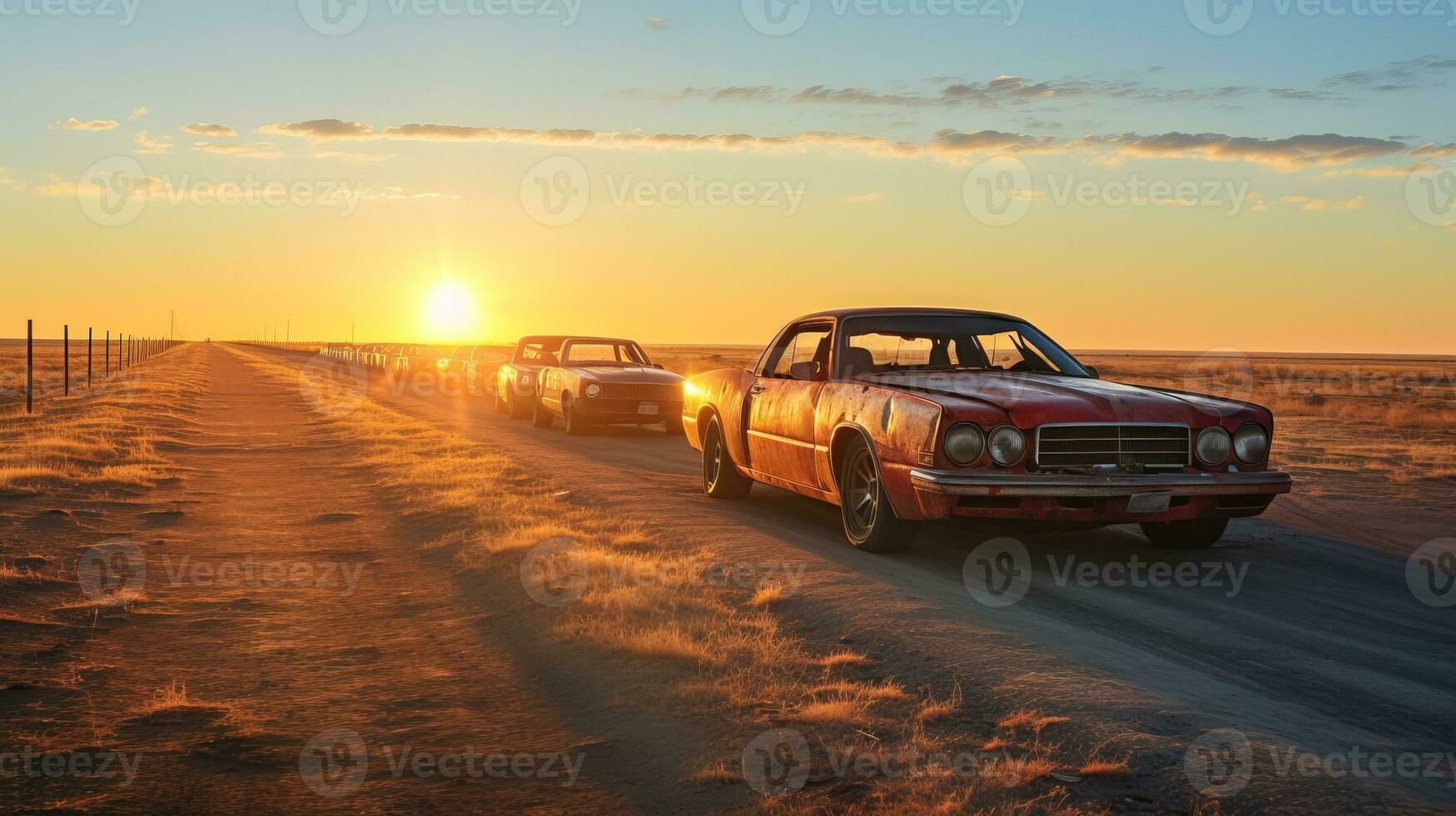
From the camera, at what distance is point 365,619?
6188 millimetres

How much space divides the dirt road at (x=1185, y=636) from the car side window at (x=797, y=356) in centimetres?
120

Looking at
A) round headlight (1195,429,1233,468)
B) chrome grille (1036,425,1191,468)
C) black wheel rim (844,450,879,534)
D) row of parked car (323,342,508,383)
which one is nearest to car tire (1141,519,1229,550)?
round headlight (1195,429,1233,468)

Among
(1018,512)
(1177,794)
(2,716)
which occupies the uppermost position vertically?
(1018,512)

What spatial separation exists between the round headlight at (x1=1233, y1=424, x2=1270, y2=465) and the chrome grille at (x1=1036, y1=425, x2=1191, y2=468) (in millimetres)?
403

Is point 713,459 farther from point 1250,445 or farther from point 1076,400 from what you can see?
point 1250,445

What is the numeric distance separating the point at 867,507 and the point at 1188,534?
2292 millimetres

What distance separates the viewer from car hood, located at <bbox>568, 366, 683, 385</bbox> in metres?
17.3

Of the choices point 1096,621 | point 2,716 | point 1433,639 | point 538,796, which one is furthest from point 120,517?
point 1433,639

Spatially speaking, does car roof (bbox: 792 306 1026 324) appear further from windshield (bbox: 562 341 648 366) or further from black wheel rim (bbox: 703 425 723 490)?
windshield (bbox: 562 341 648 366)

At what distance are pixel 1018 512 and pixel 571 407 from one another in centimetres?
1210

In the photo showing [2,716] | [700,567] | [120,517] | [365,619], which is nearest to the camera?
[2,716]

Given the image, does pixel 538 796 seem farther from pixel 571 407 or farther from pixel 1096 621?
pixel 571 407

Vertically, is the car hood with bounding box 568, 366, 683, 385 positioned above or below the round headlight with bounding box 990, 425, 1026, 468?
above

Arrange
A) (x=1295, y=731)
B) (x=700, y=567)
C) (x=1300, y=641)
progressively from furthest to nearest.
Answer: (x=700, y=567) → (x=1300, y=641) → (x=1295, y=731)
